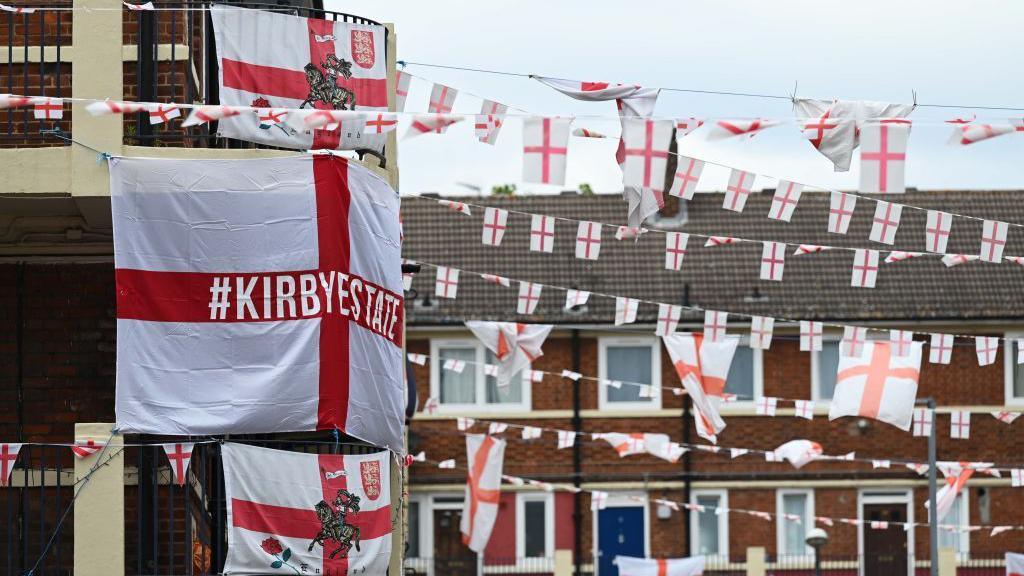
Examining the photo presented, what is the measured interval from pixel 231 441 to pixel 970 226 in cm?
2672

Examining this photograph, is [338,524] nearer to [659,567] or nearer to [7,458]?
[7,458]

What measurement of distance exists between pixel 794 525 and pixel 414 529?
6784 mm

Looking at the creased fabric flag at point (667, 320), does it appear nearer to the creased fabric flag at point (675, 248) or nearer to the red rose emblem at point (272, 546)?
the creased fabric flag at point (675, 248)

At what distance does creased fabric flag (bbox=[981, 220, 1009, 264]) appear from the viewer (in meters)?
18.7

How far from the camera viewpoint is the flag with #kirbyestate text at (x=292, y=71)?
14.2 metres

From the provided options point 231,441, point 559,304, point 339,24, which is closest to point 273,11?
point 339,24

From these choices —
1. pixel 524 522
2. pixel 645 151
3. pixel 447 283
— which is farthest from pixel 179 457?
pixel 524 522

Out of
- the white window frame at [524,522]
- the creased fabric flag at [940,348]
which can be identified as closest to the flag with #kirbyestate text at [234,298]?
the creased fabric flag at [940,348]

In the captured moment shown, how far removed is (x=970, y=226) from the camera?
3828cm

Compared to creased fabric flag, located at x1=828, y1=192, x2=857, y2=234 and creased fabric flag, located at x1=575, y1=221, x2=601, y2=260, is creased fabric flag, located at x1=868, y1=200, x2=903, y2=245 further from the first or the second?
creased fabric flag, located at x1=575, y1=221, x2=601, y2=260

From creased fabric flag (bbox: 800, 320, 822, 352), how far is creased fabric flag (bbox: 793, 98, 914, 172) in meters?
6.67

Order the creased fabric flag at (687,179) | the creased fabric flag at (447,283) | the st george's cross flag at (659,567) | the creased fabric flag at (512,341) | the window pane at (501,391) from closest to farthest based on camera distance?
the creased fabric flag at (687,179) → the creased fabric flag at (447,283) → the creased fabric flag at (512,341) → the st george's cross flag at (659,567) → the window pane at (501,391)

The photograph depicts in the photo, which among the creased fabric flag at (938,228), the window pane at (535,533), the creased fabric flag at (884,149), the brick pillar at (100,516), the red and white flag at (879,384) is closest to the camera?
the brick pillar at (100,516)

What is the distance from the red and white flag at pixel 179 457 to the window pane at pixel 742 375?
905 inches
